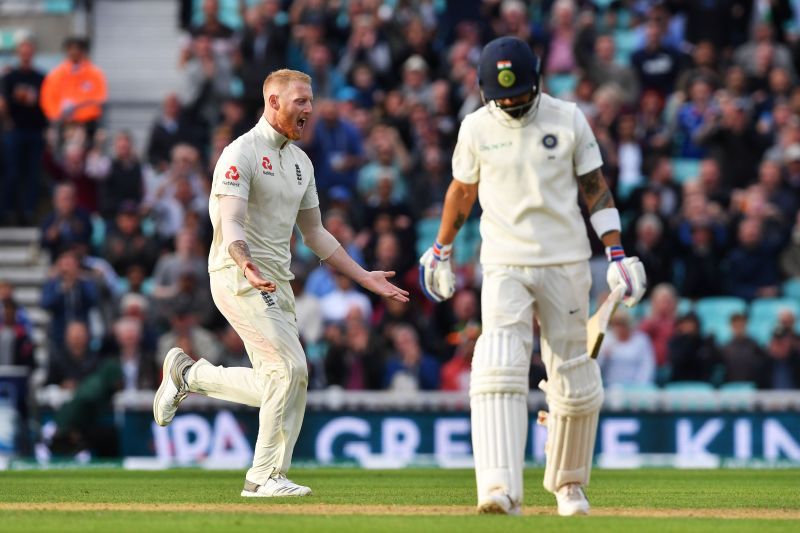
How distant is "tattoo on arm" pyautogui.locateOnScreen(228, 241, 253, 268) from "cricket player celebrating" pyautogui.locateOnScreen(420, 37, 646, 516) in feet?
4.59

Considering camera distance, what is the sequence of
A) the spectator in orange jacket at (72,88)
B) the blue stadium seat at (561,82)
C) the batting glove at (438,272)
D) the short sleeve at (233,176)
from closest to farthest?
the batting glove at (438,272), the short sleeve at (233,176), the spectator in orange jacket at (72,88), the blue stadium seat at (561,82)

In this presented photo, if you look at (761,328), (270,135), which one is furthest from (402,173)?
(270,135)

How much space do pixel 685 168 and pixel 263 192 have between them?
1176 centimetres

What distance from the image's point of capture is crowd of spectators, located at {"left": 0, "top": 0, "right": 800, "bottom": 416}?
59.2 ft

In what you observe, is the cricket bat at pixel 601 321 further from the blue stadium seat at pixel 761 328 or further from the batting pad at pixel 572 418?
the blue stadium seat at pixel 761 328

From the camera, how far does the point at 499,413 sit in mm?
8648

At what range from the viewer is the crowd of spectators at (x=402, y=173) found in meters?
18.0

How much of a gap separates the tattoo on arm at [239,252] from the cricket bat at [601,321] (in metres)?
2.07

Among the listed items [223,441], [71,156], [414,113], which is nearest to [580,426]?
[223,441]

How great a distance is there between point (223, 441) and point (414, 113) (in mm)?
5242

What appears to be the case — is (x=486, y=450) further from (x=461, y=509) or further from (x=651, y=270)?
(x=651, y=270)

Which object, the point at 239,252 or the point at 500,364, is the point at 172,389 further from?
the point at 500,364

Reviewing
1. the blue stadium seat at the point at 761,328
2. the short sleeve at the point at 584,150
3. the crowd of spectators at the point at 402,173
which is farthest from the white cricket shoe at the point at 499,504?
the blue stadium seat at the point at 761,328

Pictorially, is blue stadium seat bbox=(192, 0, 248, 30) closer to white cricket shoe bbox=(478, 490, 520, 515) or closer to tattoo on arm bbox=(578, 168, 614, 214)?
tattoo on arm bbox=(578, 168, 614, 214)
